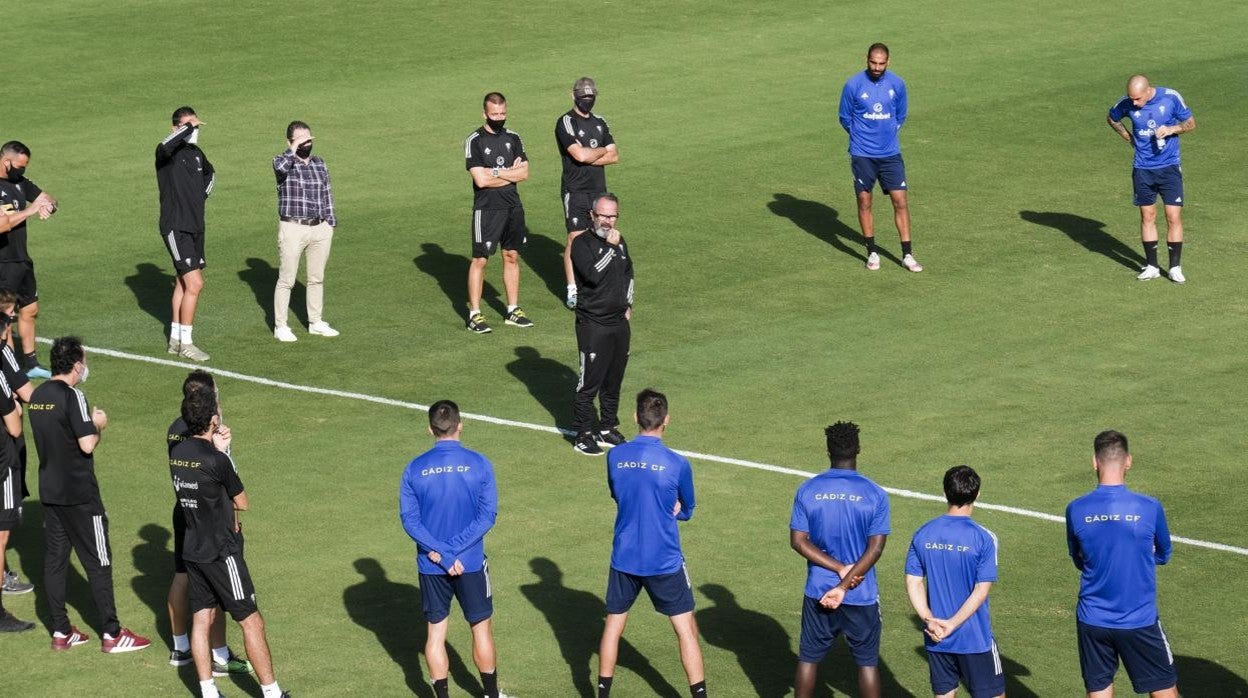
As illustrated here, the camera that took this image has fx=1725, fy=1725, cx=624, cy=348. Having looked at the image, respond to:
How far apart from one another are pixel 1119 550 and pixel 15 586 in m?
8.37

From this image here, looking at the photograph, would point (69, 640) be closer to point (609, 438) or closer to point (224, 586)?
point (224, 586)

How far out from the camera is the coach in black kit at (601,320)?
623 inches

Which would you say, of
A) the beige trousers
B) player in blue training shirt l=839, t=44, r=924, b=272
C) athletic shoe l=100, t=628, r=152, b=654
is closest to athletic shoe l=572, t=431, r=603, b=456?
the beige trousers

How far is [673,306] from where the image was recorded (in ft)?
68.1

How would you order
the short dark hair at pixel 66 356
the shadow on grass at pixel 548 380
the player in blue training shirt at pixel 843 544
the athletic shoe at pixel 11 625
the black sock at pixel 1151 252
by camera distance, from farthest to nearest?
1. the black sock at pixel 1151 252
2. the shadow on grass at pixel 548 380
3. the athletic shoe at pixel 11 625
4. the short dark hair at pixel 66 356
5. the player in blue training shirt at pixel 843 544

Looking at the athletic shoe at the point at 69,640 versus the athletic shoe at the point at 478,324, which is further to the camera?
the athletic shoe at the point at 478,324

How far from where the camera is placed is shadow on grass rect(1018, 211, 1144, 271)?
22.4 meters

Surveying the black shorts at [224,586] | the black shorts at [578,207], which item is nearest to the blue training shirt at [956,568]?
the black shorts at [224,586]

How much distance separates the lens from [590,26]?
114 ft

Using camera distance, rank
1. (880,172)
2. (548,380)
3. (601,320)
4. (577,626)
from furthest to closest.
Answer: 1. (880,172)
2. (548,380)
3. (601,320)
4. (577,626)

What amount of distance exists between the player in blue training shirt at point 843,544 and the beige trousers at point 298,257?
9.67 meters

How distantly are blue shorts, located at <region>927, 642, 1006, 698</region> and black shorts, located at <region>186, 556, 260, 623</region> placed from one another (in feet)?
14.7

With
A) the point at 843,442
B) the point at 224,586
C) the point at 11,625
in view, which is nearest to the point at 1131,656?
the point at 843,442

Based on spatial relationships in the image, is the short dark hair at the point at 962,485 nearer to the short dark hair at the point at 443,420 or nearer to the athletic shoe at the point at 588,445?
the short dark hair at the point at 443,420
